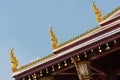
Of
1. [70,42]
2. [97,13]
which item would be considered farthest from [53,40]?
[97,13]

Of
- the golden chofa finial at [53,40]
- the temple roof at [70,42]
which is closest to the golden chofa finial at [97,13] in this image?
the temple roof at [70,42]

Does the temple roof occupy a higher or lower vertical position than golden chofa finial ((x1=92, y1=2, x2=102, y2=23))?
lower

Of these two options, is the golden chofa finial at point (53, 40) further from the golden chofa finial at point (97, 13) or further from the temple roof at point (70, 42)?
the golden chofa finial at point (97, 13)

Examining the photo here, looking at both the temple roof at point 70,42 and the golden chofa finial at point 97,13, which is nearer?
the temple roof at point 70,42

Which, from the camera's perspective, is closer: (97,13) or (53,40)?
(97,13)

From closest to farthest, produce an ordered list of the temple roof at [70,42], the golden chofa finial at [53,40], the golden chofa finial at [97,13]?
the temple roof at [70,42] → the golden chofa finial at [97,13] → the golden chofa finial at [53,40]

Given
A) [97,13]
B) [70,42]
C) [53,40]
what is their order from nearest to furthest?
1. [70,42]
2. [97,13]
3. [53,40]

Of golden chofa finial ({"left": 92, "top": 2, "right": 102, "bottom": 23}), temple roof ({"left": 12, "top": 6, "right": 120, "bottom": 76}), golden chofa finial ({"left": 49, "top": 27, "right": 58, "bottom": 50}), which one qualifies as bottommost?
temple roof ({"left": 12, "top": 6, "right": 120, "bottom": 76})

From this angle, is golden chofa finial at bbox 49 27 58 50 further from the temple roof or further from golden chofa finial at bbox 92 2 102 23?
golden chofa finial at bbox 92 2 102 23

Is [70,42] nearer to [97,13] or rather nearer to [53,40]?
[53,40]

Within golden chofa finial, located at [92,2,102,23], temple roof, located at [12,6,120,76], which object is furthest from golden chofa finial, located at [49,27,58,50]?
golden chofa finial, located at [92,2,102,23]

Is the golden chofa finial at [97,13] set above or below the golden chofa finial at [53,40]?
above

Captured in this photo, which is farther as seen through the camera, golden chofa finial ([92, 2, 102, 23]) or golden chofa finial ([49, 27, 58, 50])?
golden chofa finial ([49, 27, 58, 50])

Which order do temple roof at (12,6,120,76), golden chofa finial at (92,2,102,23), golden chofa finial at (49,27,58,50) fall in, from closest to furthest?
temple roof at (12,6,120,76)
golden chofa finial at (92,2,102,23)
golden chofa finial at (49,27,58,50)
